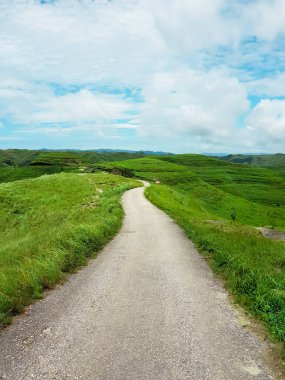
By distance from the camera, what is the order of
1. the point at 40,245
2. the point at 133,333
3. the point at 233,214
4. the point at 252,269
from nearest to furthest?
the point at 133,333 → the point at 252,269 → the point at 40,245 → the point at 233,214

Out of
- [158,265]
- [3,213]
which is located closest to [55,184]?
[3,213]

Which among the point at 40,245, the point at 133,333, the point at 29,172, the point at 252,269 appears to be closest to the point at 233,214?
the point at 40,245

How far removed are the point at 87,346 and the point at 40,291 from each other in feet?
13.6

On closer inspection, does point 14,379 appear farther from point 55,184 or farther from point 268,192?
point 268,192

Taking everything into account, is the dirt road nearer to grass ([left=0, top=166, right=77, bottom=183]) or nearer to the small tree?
the small tree

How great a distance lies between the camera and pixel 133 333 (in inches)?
351

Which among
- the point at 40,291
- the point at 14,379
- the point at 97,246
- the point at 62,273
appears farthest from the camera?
the point at 97,246

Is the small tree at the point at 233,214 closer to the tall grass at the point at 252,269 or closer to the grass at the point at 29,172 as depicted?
the tall grass at the point at 252,269

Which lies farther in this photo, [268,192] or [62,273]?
[268,192]

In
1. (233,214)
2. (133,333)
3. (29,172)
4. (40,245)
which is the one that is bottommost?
(233,214)

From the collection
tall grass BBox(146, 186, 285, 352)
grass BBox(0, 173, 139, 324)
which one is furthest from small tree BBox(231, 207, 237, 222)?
tall grass BBox(146, 186, 285, 352)

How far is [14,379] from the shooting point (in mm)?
7031

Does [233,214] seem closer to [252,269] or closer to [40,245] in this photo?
[40,245]

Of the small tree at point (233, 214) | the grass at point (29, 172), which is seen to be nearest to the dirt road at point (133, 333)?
the small tree at point (233, 214)
